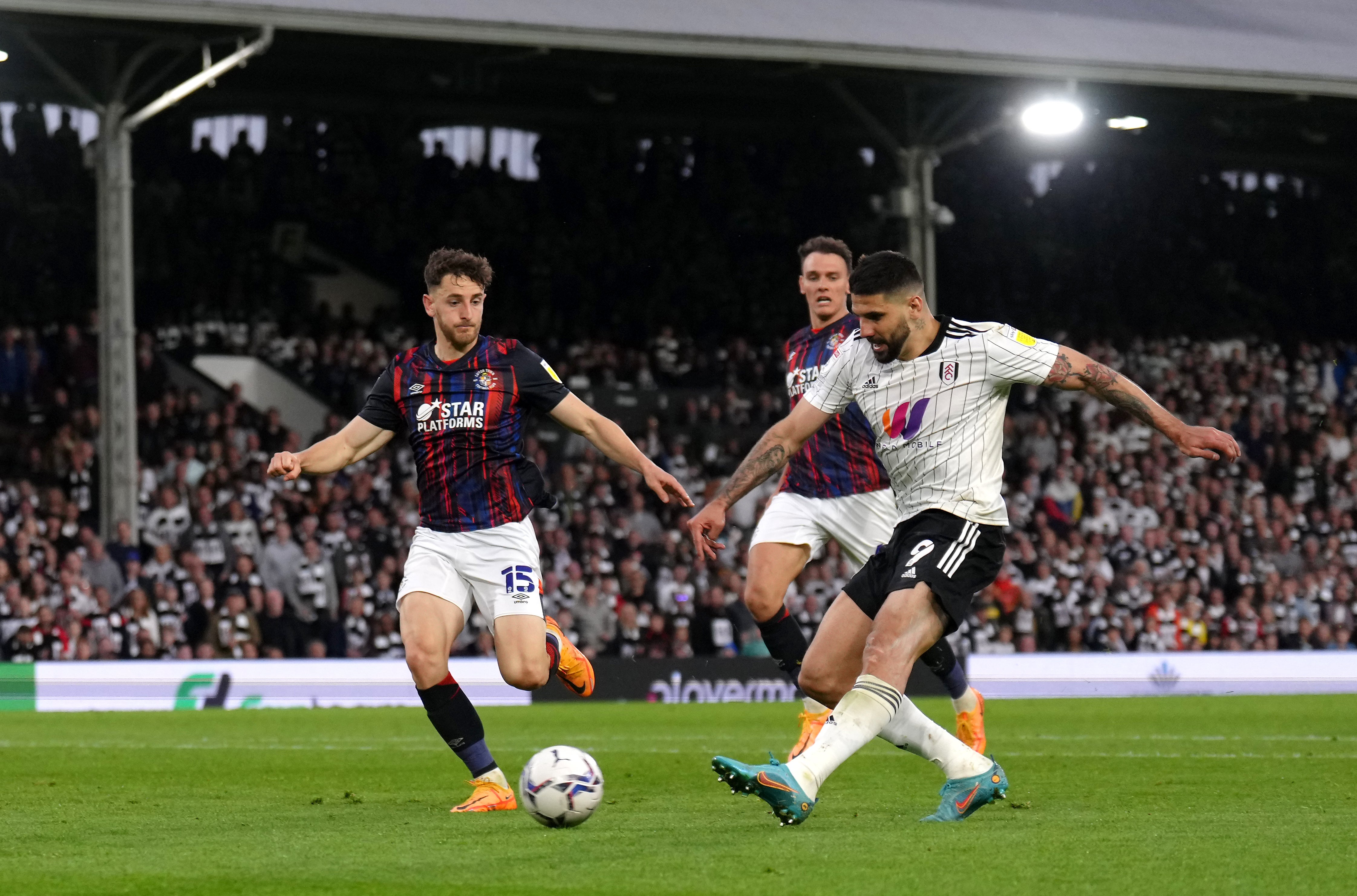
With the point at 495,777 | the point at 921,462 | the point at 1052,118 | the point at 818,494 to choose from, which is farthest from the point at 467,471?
the point at 1052,118

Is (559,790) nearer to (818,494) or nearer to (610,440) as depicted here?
(610,440)

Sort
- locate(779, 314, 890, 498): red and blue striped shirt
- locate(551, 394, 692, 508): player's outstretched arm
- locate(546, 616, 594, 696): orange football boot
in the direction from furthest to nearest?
locate(779, 314, 890, 498): red and blue striped shirt, locate(546, 616, 594, 696): orange football boot, locate(551, 394, 692, 508): player's outstretched arm

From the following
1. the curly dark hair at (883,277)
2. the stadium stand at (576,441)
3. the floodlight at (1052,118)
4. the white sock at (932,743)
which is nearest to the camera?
the curly dark hair at (883,277)

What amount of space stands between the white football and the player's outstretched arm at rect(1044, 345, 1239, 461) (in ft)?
7.37

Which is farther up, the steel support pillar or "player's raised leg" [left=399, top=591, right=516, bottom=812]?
the steel support pillar

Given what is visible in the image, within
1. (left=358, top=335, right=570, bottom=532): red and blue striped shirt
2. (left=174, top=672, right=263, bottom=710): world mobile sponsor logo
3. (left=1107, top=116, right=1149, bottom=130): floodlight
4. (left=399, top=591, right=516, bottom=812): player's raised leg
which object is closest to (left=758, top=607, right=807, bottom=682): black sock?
(left=358, top=335, right=570, bottom=532): red and blue striped shirt

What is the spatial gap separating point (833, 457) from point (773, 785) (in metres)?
3.86

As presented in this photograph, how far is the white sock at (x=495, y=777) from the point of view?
8039 millimetres

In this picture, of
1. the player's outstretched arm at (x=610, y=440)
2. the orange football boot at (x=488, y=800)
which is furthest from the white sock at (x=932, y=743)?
the orange football boot at (x=488, y=800)

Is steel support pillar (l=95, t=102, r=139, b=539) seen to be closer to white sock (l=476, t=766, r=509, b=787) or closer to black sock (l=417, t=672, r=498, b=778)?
black sock (l=417, t=672, r=498, b=778)

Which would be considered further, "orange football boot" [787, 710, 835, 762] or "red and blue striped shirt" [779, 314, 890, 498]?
"red and blue striped shirt" [779, 314, 890, 498]

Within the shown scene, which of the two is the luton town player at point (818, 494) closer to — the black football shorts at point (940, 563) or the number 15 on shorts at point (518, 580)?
the number 15 on shorts at point (518, 580)

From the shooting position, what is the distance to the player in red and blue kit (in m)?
9.78

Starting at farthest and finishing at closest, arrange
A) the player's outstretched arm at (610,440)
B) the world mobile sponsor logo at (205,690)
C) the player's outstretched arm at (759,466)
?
the world mobile sponsor logo at (205,690)
the player's outstretched arm at (610,440)
the player's outstretched arm at (759,466)
